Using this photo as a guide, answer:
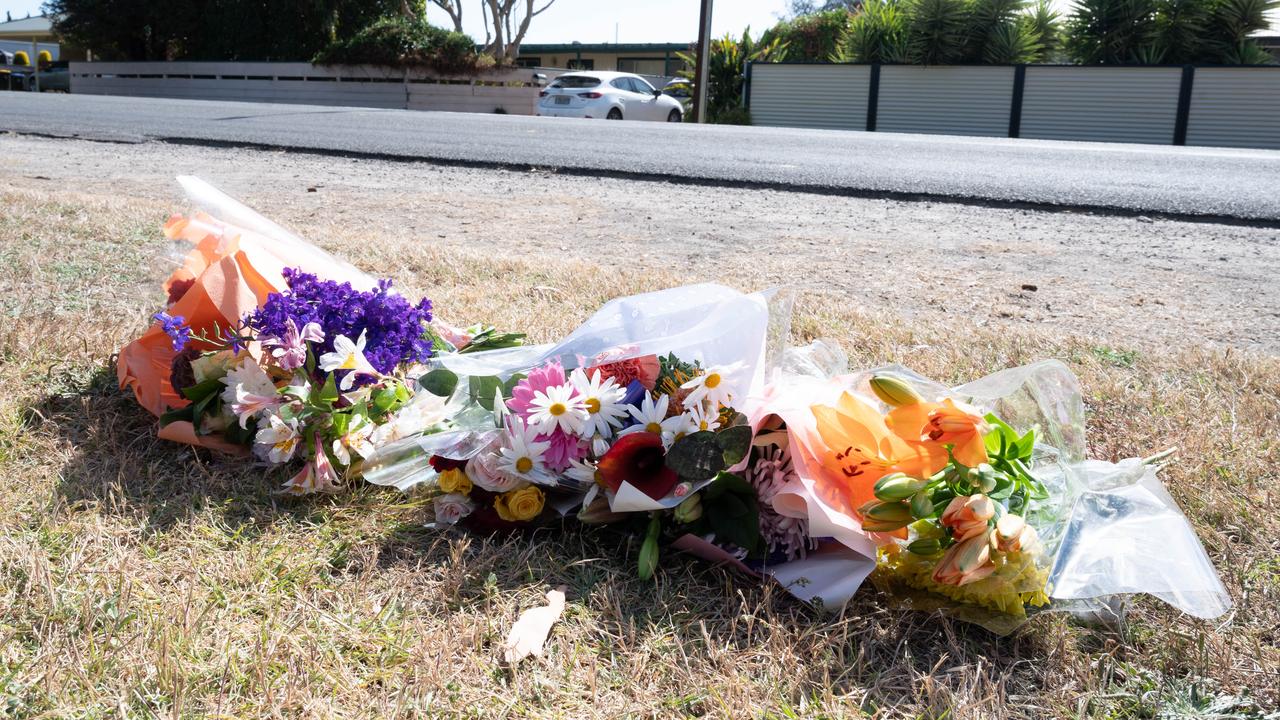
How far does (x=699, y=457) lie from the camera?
1785mm

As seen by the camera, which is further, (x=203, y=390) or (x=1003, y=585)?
(x=203, y=390)

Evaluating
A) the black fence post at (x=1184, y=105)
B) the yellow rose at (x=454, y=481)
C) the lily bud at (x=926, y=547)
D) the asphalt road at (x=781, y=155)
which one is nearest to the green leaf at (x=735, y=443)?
the lily bud at (x=926, y=547)

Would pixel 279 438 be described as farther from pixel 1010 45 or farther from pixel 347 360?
pixel 1010 45

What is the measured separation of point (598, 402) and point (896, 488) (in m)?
0.60

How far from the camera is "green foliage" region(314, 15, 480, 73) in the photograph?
27031 mm

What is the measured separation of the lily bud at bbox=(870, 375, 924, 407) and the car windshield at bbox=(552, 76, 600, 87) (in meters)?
18.8

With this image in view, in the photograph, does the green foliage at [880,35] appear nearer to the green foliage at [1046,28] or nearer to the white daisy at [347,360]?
the green foliage at [1046,28]

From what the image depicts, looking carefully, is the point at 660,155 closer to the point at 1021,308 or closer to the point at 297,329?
the point at 1021,308

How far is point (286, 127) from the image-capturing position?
11.7 m

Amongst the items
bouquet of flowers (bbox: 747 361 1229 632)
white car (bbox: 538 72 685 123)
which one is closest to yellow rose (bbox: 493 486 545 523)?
bouquet of flowers (bbox: 747 361 1229 632)

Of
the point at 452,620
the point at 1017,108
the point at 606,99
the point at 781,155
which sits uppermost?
the point at 1017,108

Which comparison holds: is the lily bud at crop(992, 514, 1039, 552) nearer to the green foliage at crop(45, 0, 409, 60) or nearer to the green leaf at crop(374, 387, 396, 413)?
the green leaf at crop(374, 387, 396, 413)

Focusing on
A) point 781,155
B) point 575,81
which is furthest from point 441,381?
point 575,81

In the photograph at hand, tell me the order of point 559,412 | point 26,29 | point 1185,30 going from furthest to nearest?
point 26,29 → point 1185,30 → point 559,412
